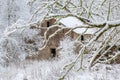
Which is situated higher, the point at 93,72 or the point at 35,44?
the point at 93,72

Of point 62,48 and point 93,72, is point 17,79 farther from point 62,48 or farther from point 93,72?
point 62,48

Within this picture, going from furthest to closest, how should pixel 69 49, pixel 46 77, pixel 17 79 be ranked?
1. pixel 69 49
2. pixel 17 79
3. pixel 46 77

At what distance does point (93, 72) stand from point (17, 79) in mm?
3379

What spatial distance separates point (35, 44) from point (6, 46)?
527 cm

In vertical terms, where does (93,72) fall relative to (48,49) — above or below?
above

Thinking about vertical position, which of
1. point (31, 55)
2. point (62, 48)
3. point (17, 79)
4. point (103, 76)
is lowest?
point (31, 55)

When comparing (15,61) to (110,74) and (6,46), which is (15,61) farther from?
(110,74)

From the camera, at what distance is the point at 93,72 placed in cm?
1306

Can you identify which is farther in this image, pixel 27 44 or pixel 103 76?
pixel 27 44

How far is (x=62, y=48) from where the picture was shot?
23.2 meters

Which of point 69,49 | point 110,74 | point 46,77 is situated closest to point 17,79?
point 46,77

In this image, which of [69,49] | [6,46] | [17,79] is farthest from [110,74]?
[6,46]

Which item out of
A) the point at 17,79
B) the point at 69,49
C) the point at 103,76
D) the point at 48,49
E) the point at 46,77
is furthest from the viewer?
the point at 48,49

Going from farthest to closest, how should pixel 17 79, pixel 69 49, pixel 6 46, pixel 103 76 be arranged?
pixel 6 46
pixel 69 49
pixel 17 79
pixel 103 76
